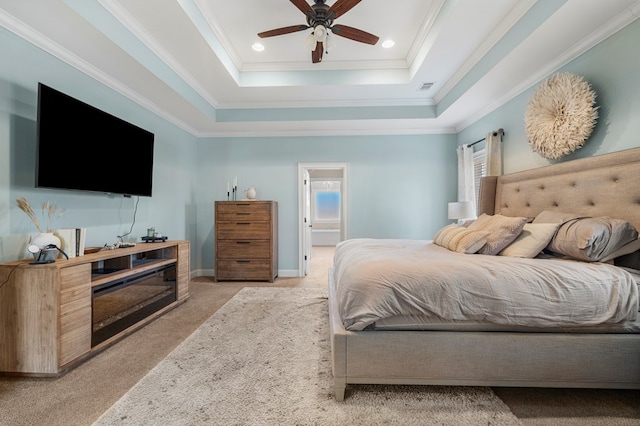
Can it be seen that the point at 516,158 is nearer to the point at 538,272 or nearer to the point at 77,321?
the point at 538,272

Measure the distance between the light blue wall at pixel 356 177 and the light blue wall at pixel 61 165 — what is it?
91 cm

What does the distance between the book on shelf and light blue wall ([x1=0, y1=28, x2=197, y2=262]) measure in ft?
0.99

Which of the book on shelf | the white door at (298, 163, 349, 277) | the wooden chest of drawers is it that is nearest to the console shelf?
the book on shelf

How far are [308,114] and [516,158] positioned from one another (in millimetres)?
2733

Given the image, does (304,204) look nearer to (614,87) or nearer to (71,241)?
(71,241)

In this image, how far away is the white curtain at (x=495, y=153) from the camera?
3.19 meters

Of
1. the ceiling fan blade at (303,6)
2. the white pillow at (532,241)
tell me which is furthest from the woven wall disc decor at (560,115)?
the ceiling fan blade at (303,6)

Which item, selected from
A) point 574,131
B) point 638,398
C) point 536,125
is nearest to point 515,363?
point 638,398

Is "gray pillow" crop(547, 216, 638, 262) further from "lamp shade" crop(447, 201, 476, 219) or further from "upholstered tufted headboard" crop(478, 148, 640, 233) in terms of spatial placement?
"lamp shade" crop(447, 201, 476, 219)

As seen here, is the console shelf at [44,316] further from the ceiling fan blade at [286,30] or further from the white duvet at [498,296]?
the ceiling fan blade at [286,30]

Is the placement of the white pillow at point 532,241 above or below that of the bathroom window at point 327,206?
below

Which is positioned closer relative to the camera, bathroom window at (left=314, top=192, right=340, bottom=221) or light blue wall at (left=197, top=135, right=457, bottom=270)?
light blue wall at (left=197, top=135, right=457, bottom=270)

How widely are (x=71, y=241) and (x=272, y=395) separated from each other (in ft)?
6.06

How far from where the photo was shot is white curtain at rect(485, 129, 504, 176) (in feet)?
10.5
